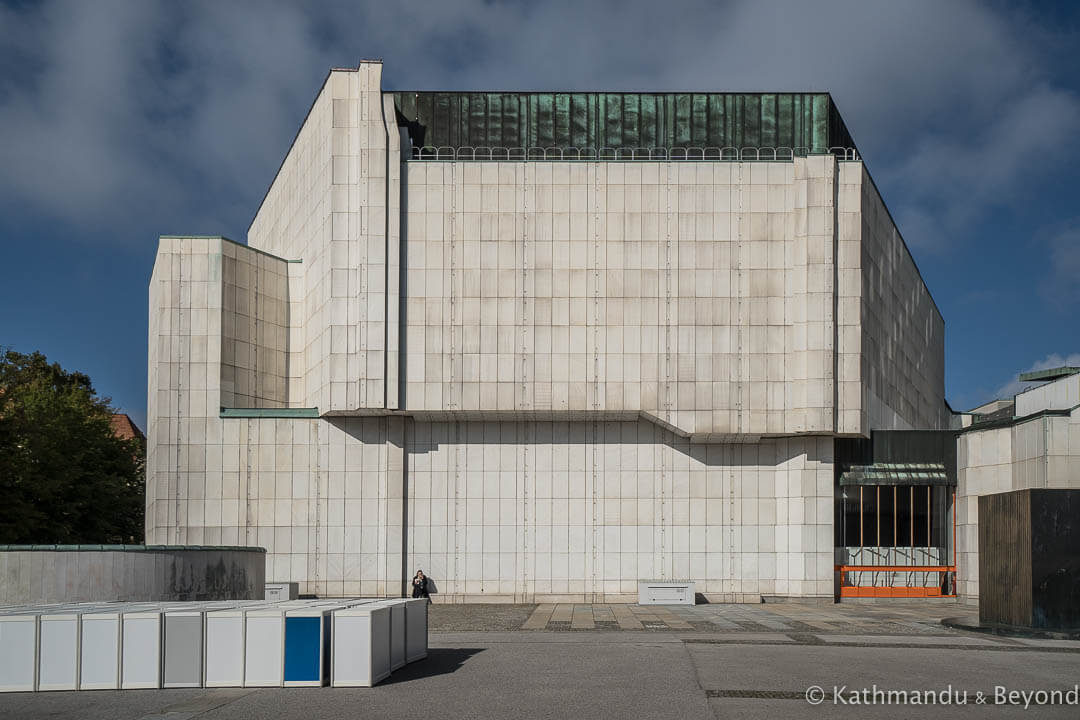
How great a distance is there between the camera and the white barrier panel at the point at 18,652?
21375mm

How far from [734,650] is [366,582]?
944 inches

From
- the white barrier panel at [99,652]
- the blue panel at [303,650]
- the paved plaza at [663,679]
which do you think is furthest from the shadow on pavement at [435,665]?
the white barrier panel at [99,652]

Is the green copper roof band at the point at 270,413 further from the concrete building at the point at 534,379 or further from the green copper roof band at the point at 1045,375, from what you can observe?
the green copper roof band at the point at 1045,375

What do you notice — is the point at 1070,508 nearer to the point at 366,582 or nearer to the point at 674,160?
the point at 674,160

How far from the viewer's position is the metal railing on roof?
1954 inches

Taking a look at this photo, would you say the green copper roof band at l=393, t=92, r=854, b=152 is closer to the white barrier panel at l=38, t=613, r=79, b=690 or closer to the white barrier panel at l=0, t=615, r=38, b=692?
the white barrier panel at l=38, t=613, r=79, b=690

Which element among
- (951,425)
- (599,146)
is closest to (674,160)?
(599,146)

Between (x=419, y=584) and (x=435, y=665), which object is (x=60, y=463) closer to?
(x=419, y=584)

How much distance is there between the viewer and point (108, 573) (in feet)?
102

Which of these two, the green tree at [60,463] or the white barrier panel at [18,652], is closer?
the white barrier panel at [18,652]

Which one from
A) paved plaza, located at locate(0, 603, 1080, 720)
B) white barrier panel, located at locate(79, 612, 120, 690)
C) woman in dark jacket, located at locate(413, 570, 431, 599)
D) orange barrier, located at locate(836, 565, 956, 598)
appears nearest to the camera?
paved plaza, located at locate(0, 603, 1080, 720)

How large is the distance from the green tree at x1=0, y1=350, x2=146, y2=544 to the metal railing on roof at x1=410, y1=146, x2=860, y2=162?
79.5ft

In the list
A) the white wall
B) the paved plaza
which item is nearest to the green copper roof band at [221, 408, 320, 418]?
the white wall

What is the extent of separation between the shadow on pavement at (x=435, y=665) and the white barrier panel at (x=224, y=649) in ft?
9.61
